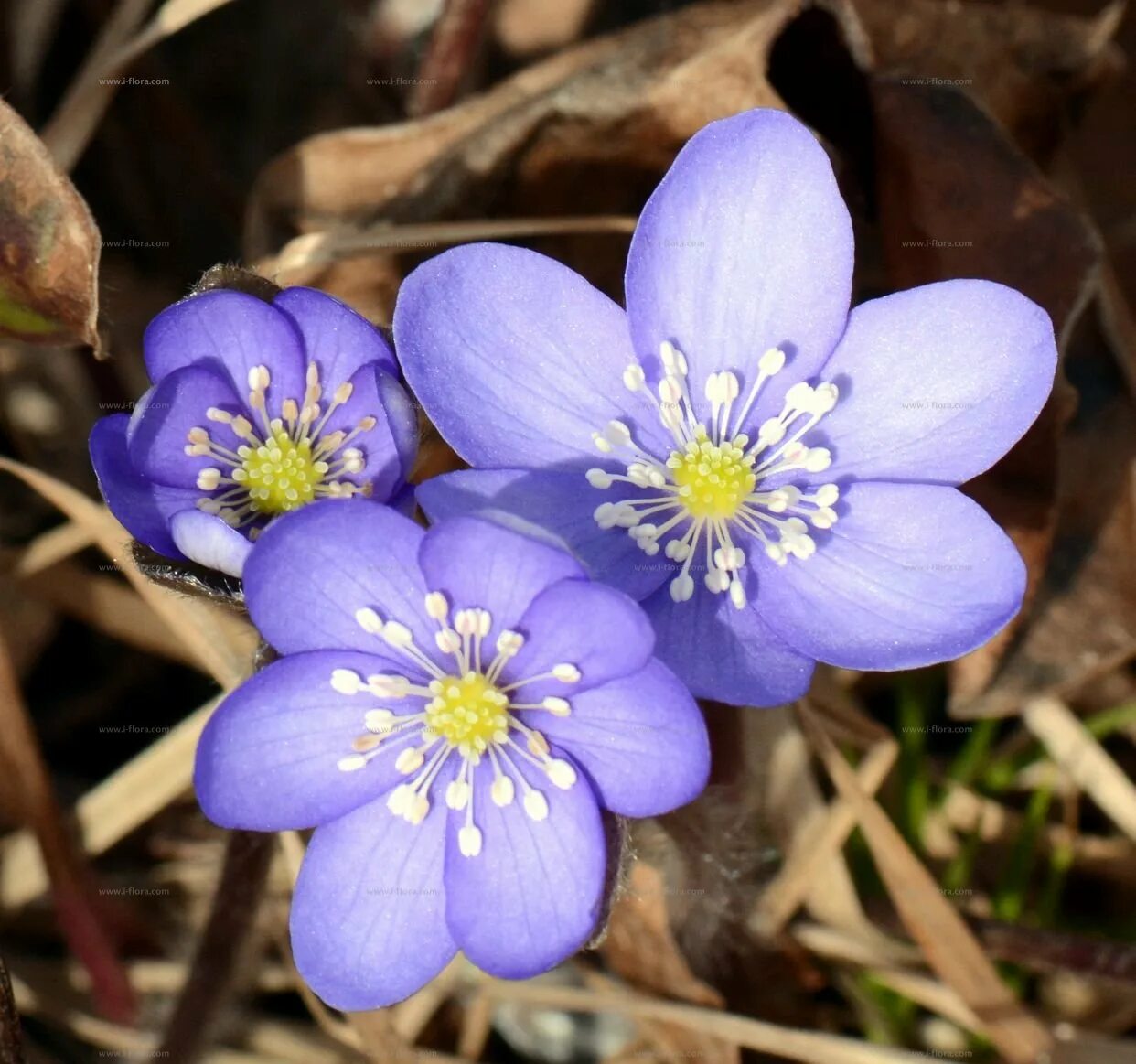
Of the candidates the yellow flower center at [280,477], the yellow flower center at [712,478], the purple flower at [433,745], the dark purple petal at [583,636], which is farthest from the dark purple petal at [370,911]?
the yellow flower center at [712,478]

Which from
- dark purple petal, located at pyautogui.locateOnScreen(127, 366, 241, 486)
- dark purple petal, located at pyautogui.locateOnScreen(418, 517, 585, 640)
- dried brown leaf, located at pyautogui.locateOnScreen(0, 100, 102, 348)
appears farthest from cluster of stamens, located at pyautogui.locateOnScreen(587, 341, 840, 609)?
dried brown leaf, located at pyautogui.locateOnScreen(0, 100, 102, 348)

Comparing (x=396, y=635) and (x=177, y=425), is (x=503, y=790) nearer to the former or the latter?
(x=396, y=635)

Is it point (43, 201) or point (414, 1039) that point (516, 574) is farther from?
point (414, 1039)

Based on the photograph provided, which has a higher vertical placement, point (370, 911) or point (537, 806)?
point (537, 806)

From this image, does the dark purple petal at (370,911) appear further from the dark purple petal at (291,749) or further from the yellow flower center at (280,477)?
the yellow flower center at (280,477)

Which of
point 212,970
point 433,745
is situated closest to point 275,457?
point 433,745

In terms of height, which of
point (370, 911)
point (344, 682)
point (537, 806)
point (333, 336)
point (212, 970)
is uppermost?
point (333, 336)
